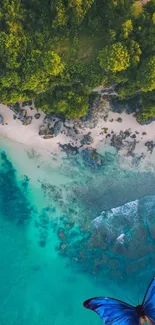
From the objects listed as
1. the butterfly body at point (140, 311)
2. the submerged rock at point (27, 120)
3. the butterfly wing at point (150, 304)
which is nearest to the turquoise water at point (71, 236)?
the submerged rock at point (27, 120)

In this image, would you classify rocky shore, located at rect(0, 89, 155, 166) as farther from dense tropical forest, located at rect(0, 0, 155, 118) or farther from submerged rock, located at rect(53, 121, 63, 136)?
dense tropical forest, located at rect(0, 0, 155, 118)

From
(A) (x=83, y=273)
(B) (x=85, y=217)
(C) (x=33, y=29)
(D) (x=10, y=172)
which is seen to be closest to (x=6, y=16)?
(C) (x=33, y=29)

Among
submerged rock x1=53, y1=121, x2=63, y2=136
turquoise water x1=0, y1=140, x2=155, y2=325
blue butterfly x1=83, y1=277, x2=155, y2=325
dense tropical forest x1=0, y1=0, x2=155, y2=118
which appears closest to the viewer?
blue butterfly x1=83, y1=277, x2=155, y2=325

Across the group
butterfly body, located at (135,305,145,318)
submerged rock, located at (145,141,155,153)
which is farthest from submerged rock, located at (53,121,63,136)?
butterfly body, located at (135,305,145,318)

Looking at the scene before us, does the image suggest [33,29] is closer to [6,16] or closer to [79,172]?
[6,16]

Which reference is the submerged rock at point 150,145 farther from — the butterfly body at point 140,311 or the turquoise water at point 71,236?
the butterfly body at point 140,311

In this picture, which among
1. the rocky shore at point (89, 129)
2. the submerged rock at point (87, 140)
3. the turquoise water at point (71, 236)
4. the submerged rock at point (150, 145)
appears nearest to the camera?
the rocky shore at point (89, 129)

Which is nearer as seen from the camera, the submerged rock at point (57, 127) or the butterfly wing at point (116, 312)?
the butterfly wing at point (116, 312)
